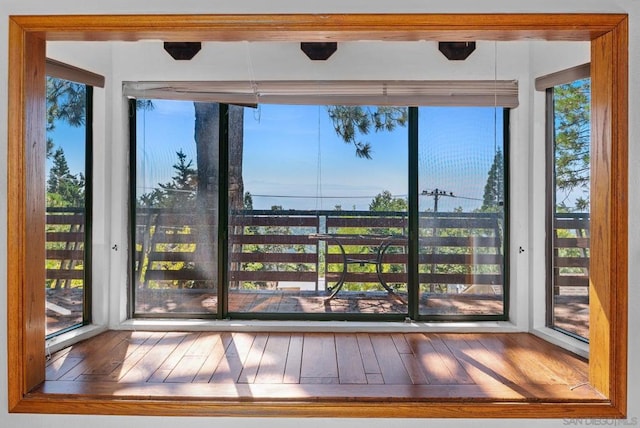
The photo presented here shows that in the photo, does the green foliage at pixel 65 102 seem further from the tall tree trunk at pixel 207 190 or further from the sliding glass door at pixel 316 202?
the tall tree trunk at pixel 207 190

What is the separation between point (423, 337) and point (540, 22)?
219cm

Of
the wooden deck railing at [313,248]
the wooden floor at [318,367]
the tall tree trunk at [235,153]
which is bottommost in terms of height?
the wooden floor at [318,367]

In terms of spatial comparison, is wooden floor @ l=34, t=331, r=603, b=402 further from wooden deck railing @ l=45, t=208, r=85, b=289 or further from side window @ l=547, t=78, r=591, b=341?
wooden deck railing @ l=45, t=208, r=85, b=289

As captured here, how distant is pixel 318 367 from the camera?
2.64 metres

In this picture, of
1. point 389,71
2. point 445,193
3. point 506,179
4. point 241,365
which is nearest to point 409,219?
point 445,193

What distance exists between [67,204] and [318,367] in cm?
205

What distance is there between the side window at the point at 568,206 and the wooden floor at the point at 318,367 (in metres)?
0.30

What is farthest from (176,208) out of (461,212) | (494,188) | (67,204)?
(494,188)

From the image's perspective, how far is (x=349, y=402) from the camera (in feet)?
6.88

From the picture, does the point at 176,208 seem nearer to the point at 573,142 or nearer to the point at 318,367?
the point at 318,367

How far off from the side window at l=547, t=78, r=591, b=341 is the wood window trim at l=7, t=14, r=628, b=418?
1042 millimetres

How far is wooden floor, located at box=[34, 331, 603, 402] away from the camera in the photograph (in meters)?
2.19

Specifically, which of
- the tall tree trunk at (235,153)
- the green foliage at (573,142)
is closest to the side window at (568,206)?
the green foliage at (573,142)

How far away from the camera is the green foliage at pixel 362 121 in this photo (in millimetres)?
3582
